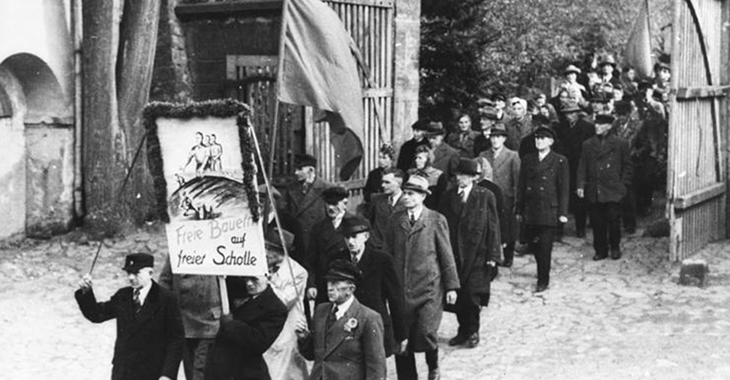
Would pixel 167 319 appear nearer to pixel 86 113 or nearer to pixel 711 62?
pixel 86 113

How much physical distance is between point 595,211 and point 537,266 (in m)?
1.40

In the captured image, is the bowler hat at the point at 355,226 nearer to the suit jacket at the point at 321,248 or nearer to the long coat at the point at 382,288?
the long coat at the point at 382,288

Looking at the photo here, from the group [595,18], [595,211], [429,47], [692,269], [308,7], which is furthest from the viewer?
[595,18]

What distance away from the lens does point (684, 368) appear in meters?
10.1

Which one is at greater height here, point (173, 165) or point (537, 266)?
point (173, 165)

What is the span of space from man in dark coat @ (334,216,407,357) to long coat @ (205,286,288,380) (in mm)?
1336

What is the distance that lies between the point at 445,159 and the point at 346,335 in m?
5.86

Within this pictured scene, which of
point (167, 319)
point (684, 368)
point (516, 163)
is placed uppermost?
point (516, 163)

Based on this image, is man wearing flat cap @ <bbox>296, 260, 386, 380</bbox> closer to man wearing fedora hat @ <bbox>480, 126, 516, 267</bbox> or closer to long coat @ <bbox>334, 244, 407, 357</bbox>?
long coat @ <bbox>334, 244, 407, 357</bbox>

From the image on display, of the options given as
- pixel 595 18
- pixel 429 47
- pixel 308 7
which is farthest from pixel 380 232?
pixel 595 18

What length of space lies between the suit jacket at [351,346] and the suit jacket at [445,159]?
5615 mm

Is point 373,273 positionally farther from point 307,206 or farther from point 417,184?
point 307,206

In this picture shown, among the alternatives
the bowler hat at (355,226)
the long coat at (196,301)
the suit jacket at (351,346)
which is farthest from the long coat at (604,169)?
the suit jacket at (351,346)

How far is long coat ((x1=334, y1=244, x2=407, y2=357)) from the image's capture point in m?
8.46
